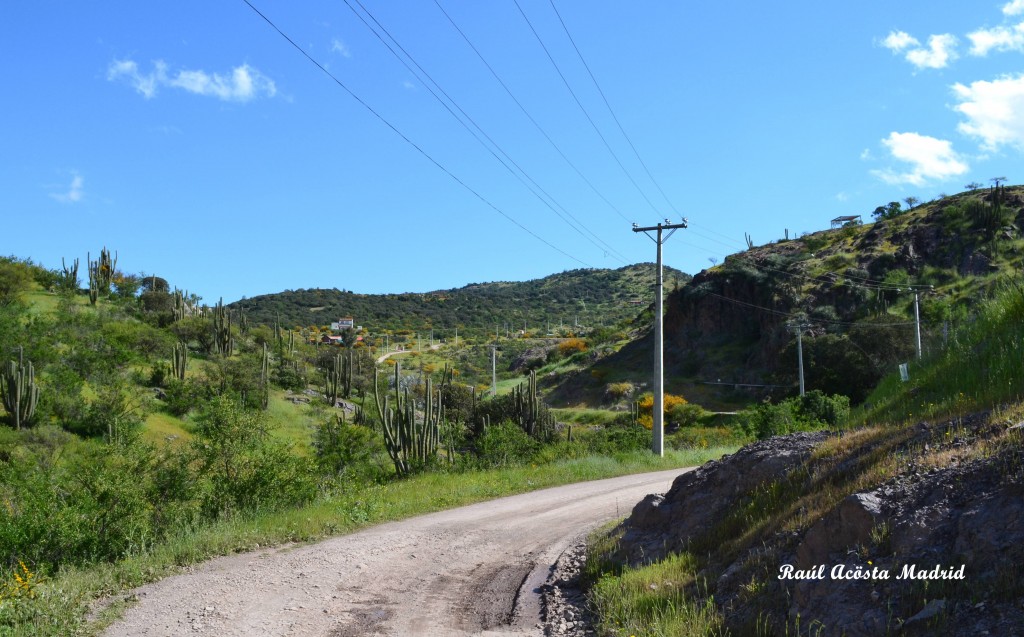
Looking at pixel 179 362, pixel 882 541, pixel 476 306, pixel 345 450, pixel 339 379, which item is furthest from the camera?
pixel 476 306

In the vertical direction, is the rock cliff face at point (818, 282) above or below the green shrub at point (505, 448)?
above

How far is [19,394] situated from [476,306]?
112663 millimetres

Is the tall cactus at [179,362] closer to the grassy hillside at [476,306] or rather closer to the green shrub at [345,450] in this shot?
the green shrub at [345,450]

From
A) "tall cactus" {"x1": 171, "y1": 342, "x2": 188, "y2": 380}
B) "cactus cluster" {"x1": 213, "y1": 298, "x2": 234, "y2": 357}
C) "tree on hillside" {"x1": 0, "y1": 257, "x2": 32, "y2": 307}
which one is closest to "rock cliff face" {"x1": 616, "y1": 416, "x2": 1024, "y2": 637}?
"tall cactus" {"x1": 171, "y1": 342, "x2": 188, "y2": 380}

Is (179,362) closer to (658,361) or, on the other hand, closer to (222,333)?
(222,333)

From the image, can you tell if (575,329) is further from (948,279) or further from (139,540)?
(139,540)

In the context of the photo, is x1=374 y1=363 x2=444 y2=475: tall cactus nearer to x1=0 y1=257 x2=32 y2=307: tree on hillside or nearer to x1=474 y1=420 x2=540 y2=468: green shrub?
x1=474 y1=420 x2=540 y2=468: green shrub

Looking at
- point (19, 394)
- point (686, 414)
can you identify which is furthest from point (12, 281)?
point (686, 414)

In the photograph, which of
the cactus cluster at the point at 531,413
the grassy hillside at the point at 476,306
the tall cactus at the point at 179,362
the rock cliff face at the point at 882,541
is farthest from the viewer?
the grassy hillside at the point at 476,306

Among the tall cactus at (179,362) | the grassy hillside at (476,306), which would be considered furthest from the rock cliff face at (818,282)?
the tall cactus at (179,362)

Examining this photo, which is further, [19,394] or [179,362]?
[179,362]

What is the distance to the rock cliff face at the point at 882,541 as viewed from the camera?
4.75 m

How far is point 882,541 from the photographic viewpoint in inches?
218

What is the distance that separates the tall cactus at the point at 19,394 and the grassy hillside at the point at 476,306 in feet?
260
